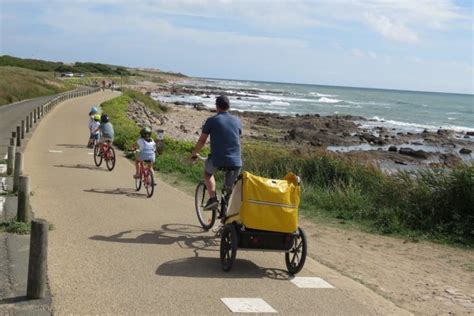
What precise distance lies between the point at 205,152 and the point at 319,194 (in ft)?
24.9

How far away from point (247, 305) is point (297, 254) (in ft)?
4.63

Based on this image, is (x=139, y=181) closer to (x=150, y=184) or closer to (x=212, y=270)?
(x=150, y=184)

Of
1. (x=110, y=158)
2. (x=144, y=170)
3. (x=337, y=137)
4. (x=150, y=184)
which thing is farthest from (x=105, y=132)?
(x=337, y=137)

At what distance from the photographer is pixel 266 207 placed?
21.3ft

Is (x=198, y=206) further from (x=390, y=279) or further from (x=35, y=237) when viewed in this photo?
(x=35, y=237)

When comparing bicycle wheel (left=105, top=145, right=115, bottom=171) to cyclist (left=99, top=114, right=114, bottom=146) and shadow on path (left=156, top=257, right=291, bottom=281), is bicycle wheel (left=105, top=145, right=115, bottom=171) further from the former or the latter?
shadow on path (left=156, top=257, right=291, bottom=281)

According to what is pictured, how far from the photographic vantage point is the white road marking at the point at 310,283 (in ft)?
20.7

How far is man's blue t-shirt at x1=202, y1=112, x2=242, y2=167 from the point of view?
7.62 m

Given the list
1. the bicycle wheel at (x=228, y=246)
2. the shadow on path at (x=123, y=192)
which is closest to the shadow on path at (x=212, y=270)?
Answer: the bicycle wheel at (x=228, y=246)

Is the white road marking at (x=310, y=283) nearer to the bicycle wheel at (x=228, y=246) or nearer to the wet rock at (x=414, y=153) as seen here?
the bicycle wheel at (x=228, y=246)

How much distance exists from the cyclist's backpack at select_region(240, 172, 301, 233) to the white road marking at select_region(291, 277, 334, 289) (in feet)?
1.83

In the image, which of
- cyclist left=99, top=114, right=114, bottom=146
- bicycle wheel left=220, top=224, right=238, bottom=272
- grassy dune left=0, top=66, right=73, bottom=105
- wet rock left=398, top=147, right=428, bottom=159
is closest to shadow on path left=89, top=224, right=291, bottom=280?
bicycle wheel left=220, top=224, right=238, bottom=272

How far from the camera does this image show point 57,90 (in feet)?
215

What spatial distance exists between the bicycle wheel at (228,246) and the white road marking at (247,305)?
84 cm
